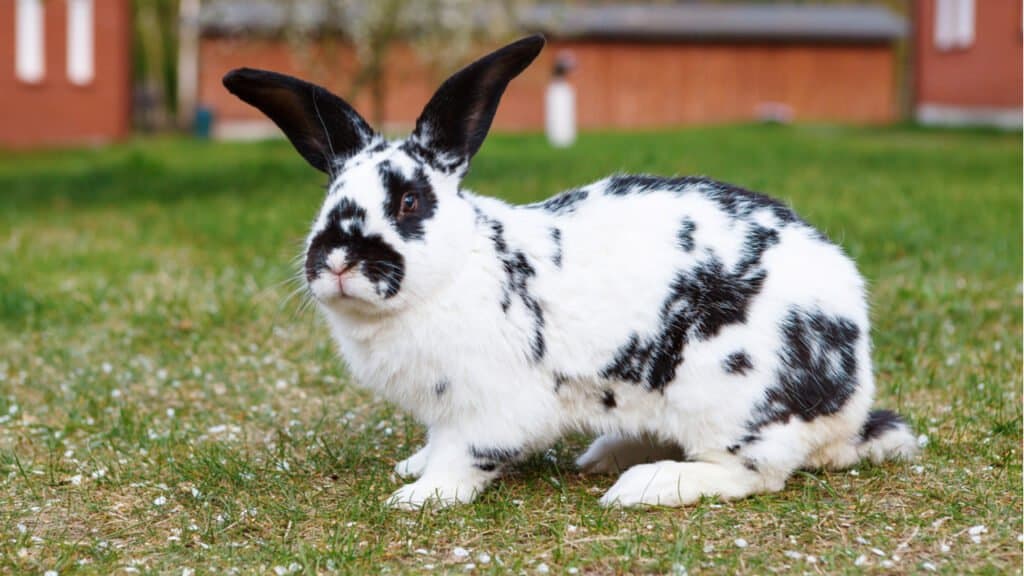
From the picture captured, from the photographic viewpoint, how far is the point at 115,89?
26.6 m

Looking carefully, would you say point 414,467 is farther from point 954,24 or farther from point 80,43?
point 954,24

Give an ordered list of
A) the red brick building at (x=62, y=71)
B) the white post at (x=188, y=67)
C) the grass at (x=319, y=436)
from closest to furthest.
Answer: the grass at (x=319, y=436), the red brick building at (x=62, y=71), the white post at (x=188, y=67)

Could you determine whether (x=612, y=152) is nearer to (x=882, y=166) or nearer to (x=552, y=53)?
(x=882, y=166)

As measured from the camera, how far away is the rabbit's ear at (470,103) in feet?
12.3

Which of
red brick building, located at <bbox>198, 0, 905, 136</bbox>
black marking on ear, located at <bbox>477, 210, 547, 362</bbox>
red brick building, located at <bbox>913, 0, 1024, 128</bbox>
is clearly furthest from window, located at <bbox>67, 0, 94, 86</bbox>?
black marking on ear, located at <bbox>477, 210, 547, 362</bbox>

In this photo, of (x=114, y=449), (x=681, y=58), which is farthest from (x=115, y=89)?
(x=114, y=449)

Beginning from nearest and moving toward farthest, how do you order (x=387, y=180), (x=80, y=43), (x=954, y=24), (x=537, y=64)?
1. (x=387, y=180)
2. (x=954, y=24)
3. (x=80, y=43)
4. (x=537, y=64)

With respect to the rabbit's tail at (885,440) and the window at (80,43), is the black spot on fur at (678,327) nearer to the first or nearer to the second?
the rabbit's tail at (885,440)

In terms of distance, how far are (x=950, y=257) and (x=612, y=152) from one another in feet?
29.0

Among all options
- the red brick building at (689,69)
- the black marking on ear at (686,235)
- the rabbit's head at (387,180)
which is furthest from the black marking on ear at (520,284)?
the red brick building at (689,69)

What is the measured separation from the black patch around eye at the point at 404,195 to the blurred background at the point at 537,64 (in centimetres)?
1597

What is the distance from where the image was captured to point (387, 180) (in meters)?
3.66

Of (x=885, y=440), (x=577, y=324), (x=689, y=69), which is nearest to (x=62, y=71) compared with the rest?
(x=689, y=69)

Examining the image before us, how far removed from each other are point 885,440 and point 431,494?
4.73ft
